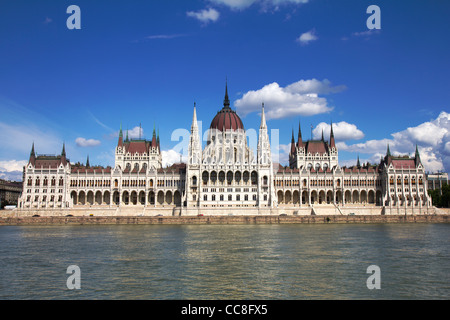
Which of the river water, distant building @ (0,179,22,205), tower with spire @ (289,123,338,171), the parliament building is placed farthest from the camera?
distant building @ (0,179,22,205)

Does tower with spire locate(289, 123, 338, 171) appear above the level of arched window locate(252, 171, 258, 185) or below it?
above

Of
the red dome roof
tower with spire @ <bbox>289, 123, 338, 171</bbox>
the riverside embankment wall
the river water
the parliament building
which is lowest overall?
the river water

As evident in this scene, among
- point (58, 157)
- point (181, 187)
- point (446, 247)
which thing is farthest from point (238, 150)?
point (446, 247)

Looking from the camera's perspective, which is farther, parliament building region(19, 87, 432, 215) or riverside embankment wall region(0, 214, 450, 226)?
parliament building region(19, 87, 432, 215)

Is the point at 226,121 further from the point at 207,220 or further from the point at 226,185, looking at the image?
the point at 207,220

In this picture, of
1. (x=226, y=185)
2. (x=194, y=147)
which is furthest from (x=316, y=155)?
(x=194, y=147)

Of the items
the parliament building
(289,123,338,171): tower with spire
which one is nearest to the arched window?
the parliament building

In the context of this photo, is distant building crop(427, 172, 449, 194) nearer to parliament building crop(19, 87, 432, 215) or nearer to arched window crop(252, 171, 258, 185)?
parliament building crop(19, 87, 432, 215)

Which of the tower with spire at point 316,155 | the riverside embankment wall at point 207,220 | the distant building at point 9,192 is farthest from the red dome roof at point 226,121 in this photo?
the distant building at point 9,192

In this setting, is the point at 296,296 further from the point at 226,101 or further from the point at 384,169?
the point at 226,101

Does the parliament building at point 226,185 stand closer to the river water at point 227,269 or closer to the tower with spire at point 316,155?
the tower with spire at point 316,155
